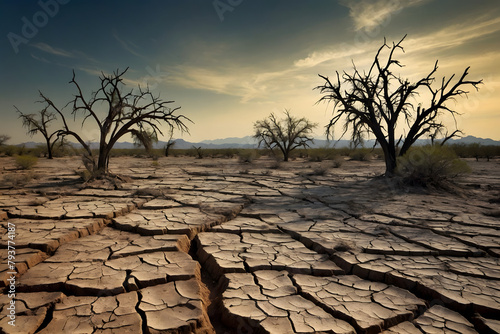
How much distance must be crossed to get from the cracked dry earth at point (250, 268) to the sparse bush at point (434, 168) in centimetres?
196

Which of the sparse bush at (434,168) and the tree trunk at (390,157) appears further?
the tree trunk at (390,157)

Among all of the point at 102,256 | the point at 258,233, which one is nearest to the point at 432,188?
the point at 258,233

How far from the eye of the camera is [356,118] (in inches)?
375

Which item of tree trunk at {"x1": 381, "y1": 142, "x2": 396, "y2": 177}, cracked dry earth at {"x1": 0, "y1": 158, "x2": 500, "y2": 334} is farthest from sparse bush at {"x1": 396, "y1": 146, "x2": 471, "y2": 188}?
cracked dry earth at {"x1": 0, "y1": 158, "x2": 500, "y2": 334}

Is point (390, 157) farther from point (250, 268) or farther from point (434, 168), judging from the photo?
point (250, 268)

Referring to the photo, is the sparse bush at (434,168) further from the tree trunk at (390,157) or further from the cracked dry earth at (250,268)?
the cracked dry earth at (250,268)

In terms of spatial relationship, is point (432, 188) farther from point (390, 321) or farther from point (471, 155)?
point (471, 155)

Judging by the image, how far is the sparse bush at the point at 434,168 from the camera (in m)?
7.32

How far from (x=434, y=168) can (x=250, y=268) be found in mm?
6968

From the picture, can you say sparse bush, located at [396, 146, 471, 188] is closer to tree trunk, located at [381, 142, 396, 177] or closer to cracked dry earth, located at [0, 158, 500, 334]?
tree trunk, located at [381, 142, 396, 177]

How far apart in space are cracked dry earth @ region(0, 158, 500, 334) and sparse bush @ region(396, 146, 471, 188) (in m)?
1.96

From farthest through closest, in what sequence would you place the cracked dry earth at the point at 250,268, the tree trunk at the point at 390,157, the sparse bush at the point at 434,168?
the tree trunk at the point at 390,157, the sparse bush at the point at 434,168, the cracked dry earth at the point at 250,268

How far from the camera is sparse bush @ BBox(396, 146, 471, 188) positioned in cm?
732

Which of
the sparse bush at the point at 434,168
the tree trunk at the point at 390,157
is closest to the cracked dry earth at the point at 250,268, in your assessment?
the sparse bush at the point at 434,168
